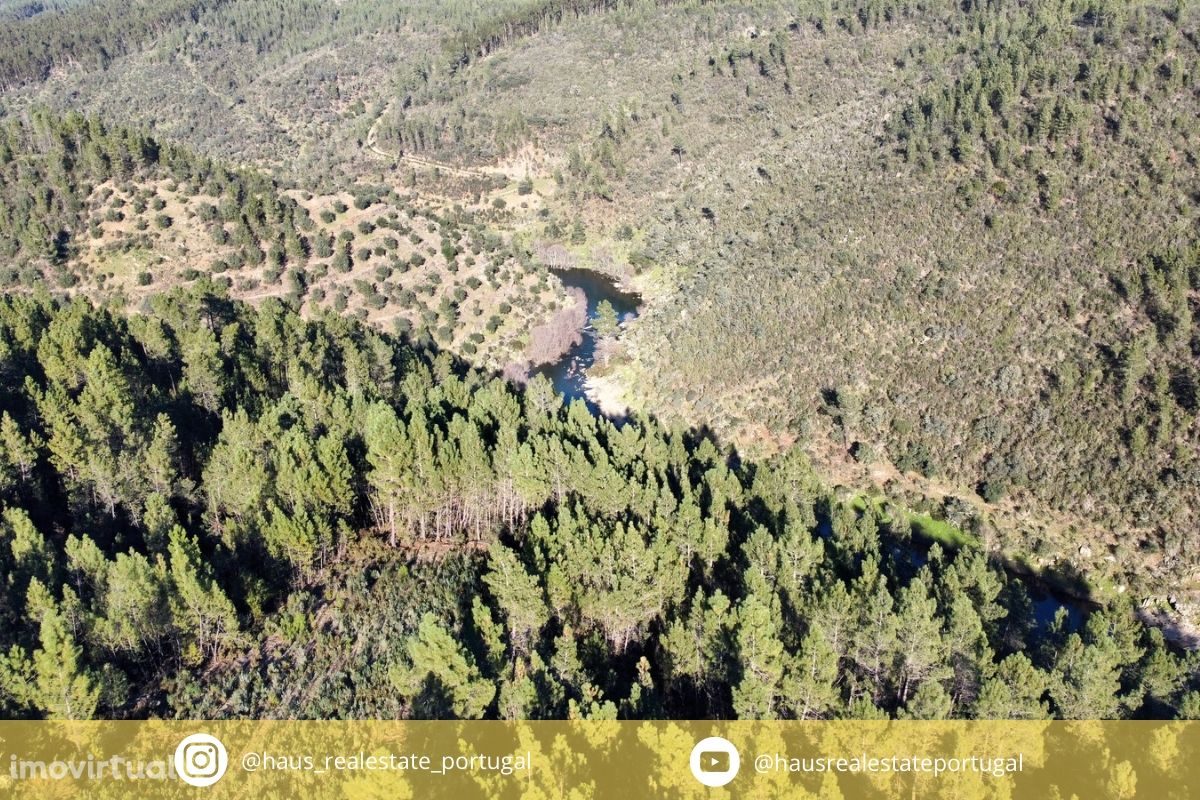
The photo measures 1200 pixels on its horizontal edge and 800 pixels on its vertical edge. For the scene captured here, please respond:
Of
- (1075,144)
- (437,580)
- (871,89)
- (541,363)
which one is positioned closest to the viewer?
(437,580)

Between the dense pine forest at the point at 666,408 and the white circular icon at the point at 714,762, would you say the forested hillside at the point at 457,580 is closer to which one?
the dense pine forest at the point at 666,408

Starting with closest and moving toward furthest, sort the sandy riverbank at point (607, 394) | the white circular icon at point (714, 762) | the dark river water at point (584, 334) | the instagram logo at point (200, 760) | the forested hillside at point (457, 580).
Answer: the white circular icon at point (714, 762) → the instagram logo at point (200, 760) → the forested hillside at point (457, 580) → the sandy riverbank at point (607, 394) → the dark river water at point (584, 334)

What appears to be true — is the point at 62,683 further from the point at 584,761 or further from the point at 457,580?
the point at 584,761

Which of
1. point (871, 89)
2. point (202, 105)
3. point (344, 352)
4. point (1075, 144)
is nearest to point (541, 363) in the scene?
point (344, 352)

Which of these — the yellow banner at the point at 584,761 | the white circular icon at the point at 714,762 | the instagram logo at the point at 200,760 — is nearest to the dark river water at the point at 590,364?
the yellow banner at the point at 584,761

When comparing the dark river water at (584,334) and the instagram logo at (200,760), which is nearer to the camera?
the instagram logo at (200,760)

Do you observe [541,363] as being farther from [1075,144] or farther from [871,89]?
[871,89]

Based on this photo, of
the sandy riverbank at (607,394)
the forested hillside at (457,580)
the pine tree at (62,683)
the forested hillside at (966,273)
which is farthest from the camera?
the sandy riverbank at (607,394)

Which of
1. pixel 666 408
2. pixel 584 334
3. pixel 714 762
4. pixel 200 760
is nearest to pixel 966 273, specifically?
pixel 666 408
